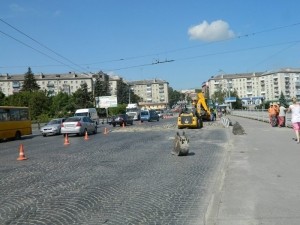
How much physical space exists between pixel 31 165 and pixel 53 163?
71 centimetres

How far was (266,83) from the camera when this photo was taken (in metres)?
170

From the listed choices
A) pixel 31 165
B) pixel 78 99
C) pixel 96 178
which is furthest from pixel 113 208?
pixel 78 99

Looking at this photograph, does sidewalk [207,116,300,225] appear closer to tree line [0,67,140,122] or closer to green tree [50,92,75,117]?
tree line [0,67,140,122]

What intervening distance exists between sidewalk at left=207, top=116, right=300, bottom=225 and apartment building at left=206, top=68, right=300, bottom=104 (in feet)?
445

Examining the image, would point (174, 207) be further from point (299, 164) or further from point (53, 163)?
point (53, 163)

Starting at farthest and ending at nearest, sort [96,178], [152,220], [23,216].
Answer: [96,178] → [23,216] → [152,220]

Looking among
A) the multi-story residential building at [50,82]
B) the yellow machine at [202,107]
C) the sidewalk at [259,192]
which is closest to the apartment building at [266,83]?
the multi-story residential building at [50,82]

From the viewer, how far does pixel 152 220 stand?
21.5 feet

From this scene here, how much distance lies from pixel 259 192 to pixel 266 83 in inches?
6599

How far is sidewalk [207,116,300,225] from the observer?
6.36m

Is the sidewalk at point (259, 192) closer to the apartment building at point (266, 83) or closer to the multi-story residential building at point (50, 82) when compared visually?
the apartment building at point (266, 83)

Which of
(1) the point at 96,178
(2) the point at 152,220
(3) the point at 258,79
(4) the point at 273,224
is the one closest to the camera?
(4) the point at 273,224

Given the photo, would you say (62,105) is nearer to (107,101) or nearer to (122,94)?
(107,101)

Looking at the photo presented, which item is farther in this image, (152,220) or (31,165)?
(31,165)
